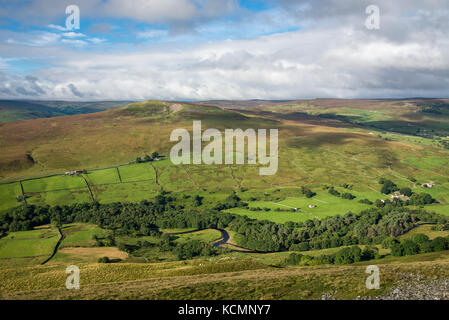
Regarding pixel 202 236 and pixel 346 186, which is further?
pixel 346 186

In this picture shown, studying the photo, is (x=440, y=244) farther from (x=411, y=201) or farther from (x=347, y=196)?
(x=411, y=201)

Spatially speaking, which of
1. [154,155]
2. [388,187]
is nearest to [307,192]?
[388,187]

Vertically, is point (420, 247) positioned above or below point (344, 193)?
above

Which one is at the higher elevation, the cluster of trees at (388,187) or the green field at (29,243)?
the cluster of trees at (388,187)

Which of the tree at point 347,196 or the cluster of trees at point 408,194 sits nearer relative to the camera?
the cluster of trees at point 408,194

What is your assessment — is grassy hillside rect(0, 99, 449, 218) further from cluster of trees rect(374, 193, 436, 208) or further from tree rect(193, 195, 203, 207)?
tree rect(193, 195, 203, 207)

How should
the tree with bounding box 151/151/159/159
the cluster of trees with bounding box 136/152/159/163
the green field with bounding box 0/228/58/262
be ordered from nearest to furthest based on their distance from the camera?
the green field with bounding box 0/228/58/262, the cluster of trees with bounding box 136/152/159/163, the tree with bounding box 151/151/159/159

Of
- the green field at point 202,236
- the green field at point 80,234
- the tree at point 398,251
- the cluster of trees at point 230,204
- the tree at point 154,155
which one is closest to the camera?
the tree at point 398,251

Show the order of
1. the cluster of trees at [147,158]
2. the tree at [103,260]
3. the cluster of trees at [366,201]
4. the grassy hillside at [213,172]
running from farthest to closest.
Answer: the cluster of trees at [147,158], the grassy hillside at [213,172], the cluster of trees at [366,201], the tree at [103,260]

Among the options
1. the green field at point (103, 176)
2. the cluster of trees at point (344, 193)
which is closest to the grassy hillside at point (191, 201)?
the green field at point (103, 176)

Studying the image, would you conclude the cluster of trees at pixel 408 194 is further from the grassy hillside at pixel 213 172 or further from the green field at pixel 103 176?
the green field at pixel 103 176

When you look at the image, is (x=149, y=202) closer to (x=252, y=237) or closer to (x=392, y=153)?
(x=252, y=237)

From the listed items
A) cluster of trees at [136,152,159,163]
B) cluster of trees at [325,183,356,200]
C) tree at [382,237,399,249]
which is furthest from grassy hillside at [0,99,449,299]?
cluster of trees at [136,152,159,163]
